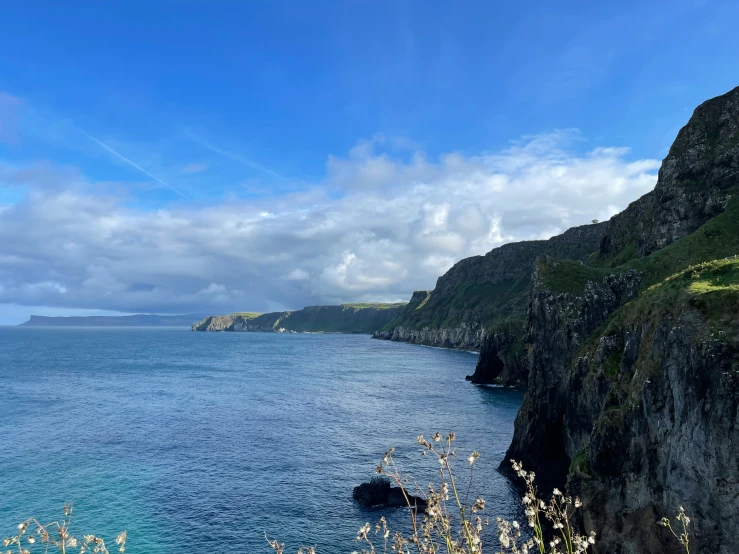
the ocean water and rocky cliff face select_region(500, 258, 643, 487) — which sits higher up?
rocky cliff face select_region(500, 258, 643, 487)

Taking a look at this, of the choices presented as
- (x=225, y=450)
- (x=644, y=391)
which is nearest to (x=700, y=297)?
(x=644, y=391)

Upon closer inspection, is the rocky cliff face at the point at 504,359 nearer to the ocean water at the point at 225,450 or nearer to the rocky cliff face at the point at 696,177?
the ocean water at the point at 225,450

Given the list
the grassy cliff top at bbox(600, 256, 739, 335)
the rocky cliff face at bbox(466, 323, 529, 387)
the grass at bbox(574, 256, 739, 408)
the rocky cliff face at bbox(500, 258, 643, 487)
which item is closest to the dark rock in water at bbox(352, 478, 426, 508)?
the rocky cliff face at bbox(500, 258, 643, 487)

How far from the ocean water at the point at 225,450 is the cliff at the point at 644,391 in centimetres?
A: 977

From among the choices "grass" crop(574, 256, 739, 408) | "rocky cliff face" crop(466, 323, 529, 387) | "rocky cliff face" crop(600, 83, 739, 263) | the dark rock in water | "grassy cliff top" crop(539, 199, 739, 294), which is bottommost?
the dark rock in water

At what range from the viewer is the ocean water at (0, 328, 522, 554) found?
41.1 metres

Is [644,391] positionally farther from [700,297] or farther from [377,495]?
[377,495]

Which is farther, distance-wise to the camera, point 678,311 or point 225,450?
point 225,450

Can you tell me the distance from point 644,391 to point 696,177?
55740 mm

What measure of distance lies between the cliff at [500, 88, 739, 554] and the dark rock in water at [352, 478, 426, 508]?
48.8 feet

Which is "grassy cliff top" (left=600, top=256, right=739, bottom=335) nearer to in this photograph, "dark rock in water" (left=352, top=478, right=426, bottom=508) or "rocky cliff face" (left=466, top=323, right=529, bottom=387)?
"dark rock in water" (left=352, top=478, right=426, bottom=508)

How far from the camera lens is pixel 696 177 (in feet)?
240

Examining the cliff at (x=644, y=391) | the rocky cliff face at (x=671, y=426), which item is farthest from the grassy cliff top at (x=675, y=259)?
the rocky cliff face at (x=671, y=426)

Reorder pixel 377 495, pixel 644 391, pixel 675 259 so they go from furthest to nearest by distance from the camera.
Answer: pixel 675 259 < pixel 377 495 < pixel 644 391
